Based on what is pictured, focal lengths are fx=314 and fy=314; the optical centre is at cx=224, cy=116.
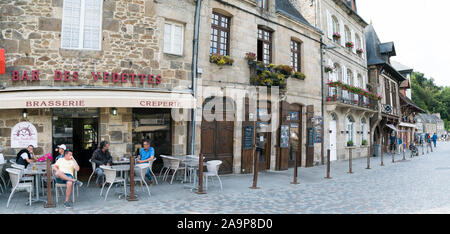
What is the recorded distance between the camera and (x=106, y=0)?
8961 millimetres

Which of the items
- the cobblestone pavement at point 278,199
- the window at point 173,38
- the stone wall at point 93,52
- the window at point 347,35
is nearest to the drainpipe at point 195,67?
the stone wall at point 93,52

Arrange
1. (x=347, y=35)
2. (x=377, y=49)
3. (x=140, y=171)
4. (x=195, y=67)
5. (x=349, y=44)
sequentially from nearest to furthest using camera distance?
(x=140, y=171) → (x=195, y=67) → (x=349, y=44) → (x=347, y=35) → (x=377, y=49)

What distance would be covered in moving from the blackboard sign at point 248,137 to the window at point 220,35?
2905 mm

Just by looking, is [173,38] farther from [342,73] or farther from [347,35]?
[347,35]

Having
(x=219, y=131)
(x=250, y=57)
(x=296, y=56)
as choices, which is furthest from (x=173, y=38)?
(x=296, y=56)

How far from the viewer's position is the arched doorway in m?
10.6

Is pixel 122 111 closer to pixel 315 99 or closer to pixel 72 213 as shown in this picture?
pixel 72 213

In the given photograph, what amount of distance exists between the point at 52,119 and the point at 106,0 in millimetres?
3689

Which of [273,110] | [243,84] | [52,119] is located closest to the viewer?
[52,119]

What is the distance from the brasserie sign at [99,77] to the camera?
8156mm

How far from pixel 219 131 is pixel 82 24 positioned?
5382 mm

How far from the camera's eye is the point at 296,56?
585 inches

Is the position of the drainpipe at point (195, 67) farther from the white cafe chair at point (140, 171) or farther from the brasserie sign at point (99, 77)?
the white cafe chair at point (140, 171)

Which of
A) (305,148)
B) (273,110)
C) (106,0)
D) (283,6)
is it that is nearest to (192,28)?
(106,0)
